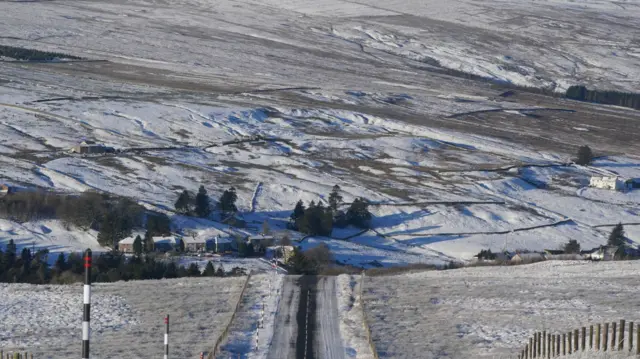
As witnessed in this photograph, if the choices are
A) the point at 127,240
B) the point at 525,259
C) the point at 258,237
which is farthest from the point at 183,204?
the point at 525,259

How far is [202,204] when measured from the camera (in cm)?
5659

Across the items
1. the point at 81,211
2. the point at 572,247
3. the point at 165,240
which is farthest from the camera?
the point at 572,247

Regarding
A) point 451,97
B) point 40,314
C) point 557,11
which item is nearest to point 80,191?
point 40,314

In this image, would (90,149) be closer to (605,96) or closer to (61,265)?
(61,265)

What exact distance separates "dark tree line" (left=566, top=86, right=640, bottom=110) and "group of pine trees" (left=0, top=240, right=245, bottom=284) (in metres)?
96.4

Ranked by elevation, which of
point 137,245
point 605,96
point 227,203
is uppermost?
point 137,245

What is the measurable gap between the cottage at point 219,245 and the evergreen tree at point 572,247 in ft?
48.1

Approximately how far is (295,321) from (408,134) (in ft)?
211

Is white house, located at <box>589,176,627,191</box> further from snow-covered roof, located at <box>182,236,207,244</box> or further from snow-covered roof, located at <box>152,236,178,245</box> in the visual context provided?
snow-covered roof, located at <box>152,236,178,245</box>

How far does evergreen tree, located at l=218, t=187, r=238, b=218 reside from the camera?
57.2 meters

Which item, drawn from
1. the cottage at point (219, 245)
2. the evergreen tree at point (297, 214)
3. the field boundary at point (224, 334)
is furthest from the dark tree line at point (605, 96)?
the field boundary at point (224, 334)

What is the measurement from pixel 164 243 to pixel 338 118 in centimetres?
4795

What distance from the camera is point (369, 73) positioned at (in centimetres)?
13150

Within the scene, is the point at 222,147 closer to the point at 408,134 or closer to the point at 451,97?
the point at 408,134
